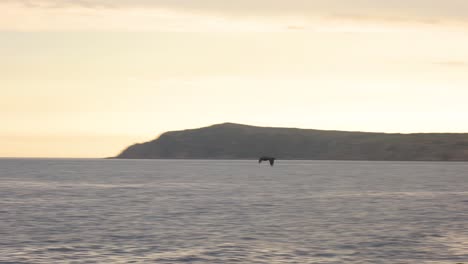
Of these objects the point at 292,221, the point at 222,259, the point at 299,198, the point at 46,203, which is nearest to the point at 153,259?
the point at 222,259

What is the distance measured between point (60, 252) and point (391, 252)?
55.9ft

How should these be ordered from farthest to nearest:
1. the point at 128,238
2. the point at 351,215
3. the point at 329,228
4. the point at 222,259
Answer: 1. the point at 351,215
2. the point at 329,228
3. the point at 128,238
4. the point at 222,259

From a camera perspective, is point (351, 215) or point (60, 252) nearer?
point (60, 252)

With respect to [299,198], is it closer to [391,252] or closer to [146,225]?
[146,225]

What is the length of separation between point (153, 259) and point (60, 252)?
17.9 feet

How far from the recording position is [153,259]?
117 ft

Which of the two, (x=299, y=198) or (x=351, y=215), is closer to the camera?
(x=351, y=215)

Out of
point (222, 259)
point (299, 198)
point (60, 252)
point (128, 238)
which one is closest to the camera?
point (222, 259)

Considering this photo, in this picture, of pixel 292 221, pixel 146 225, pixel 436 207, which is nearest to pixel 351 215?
pixel 292 221

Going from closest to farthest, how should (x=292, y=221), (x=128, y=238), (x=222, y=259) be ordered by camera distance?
(x=222, y=259) → (x=128, y=238) → (x=292, y=221)

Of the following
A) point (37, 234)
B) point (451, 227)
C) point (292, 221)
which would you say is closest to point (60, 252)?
point (37, 234)

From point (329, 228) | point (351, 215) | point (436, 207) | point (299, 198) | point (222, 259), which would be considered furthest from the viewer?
point (299, 198)

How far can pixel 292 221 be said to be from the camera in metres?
55.2

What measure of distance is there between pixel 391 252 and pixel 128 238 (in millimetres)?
15242
